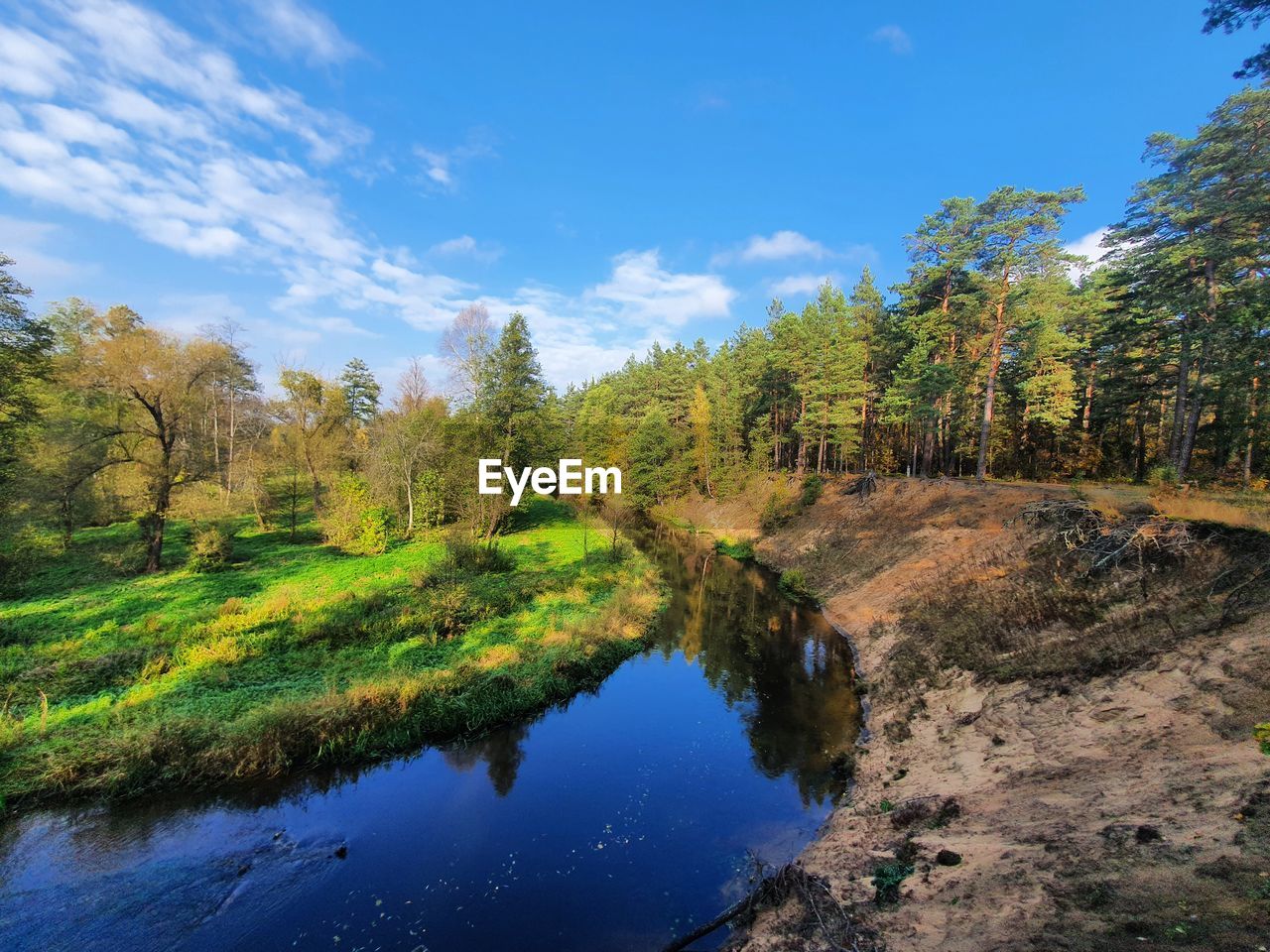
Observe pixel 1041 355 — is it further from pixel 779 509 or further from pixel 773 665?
pixel 773 665

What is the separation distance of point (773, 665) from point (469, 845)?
13.8 meters

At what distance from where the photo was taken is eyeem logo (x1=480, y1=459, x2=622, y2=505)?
3972 cm

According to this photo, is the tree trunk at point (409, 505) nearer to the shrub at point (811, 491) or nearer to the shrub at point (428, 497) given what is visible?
the shrub at point (428, 497)

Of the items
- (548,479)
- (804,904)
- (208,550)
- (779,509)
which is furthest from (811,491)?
(208,550)

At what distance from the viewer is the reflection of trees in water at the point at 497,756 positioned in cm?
1366

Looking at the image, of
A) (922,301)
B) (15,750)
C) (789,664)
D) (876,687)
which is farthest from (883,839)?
(922,301)

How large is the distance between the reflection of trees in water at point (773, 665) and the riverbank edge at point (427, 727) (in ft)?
12.4

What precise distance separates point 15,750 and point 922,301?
1935 inches

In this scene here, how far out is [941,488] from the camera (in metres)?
32.4

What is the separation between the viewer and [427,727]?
14805 mm

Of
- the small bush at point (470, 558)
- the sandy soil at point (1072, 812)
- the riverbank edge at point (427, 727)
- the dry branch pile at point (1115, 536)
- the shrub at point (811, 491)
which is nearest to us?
the sandy soil at point (1072, 812)

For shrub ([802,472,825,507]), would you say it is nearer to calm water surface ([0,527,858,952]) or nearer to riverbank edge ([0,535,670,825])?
riverbank edge ([0,535,670,825])

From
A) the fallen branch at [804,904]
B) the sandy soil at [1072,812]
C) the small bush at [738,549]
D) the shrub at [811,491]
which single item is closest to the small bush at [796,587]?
the small bush at [738,549]

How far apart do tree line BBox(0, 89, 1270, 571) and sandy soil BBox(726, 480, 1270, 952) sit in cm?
1217
